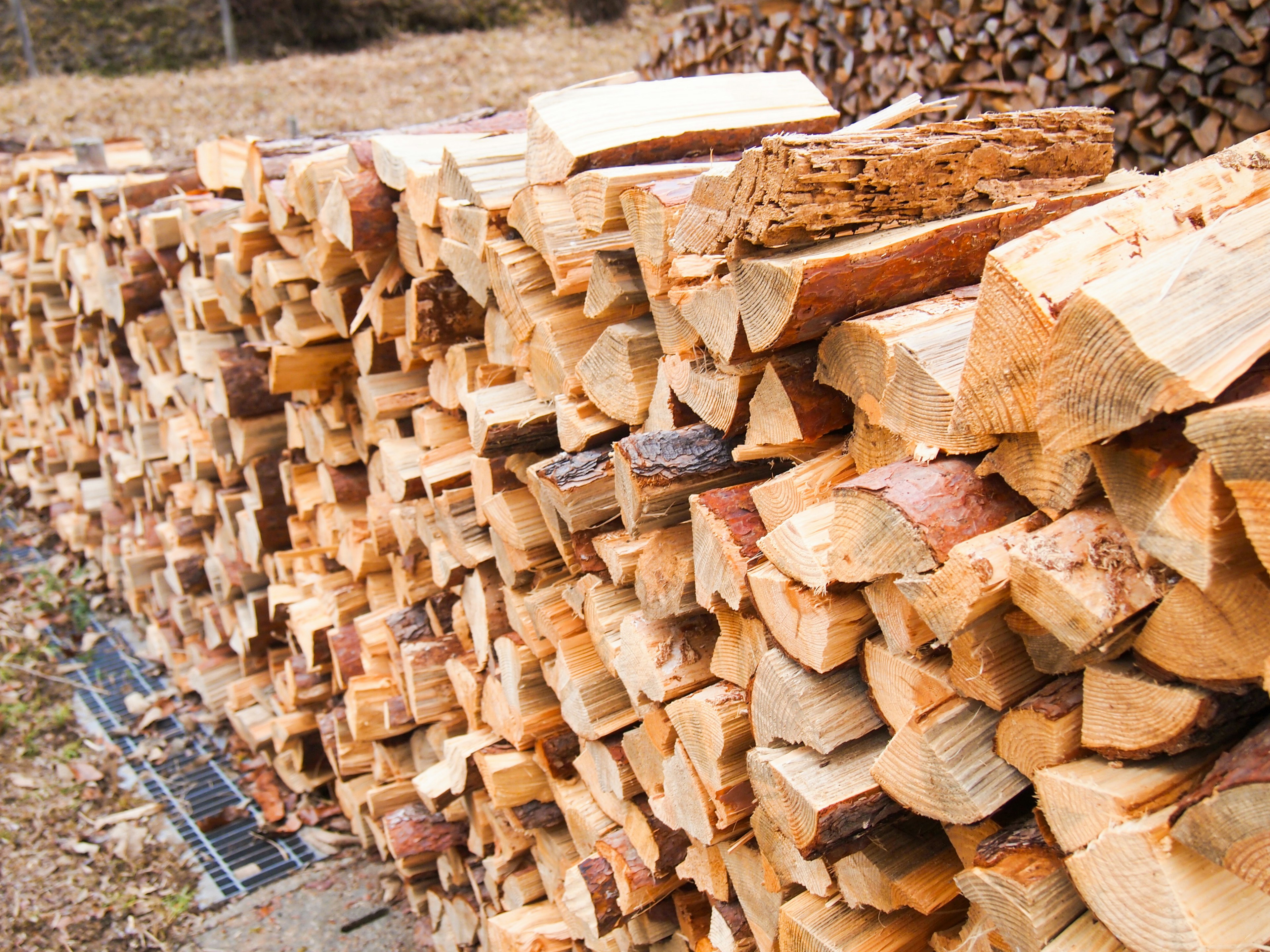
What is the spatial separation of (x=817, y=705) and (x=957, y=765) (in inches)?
9.5

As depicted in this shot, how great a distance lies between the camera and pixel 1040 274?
1.17 meters

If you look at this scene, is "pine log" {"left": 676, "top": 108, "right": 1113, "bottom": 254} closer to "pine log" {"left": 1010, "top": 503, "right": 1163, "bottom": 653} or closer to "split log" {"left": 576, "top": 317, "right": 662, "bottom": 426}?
"split log" {"left": 576, "top": 317, "right": 662, "bottom": 426}

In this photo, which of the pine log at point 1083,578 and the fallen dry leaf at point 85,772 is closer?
the pine log at point 1083,578

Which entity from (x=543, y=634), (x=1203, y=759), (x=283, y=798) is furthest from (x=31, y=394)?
(x=1203, y=759)

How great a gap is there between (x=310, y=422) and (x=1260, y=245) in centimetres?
277

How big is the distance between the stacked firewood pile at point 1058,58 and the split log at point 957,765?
3.37m

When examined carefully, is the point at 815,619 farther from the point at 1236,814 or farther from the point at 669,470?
the point at 1236,814

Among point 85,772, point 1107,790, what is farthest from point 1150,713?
point 85,772

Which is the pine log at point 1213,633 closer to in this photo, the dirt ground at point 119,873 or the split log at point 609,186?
the split log at point 609,186

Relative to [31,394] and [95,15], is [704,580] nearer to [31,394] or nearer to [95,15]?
[31,394]

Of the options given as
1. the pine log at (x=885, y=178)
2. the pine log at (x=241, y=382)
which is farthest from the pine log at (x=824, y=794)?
the pine log at (x=241, y=382)

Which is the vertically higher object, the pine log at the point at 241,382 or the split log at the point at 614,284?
the split log at the point at 614,284

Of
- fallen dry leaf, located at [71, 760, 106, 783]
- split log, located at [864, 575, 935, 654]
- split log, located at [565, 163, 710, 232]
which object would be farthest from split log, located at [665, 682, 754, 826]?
fallen dry leaf, located at [71, 760, 106, 783]

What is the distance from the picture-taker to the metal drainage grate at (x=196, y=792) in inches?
133
